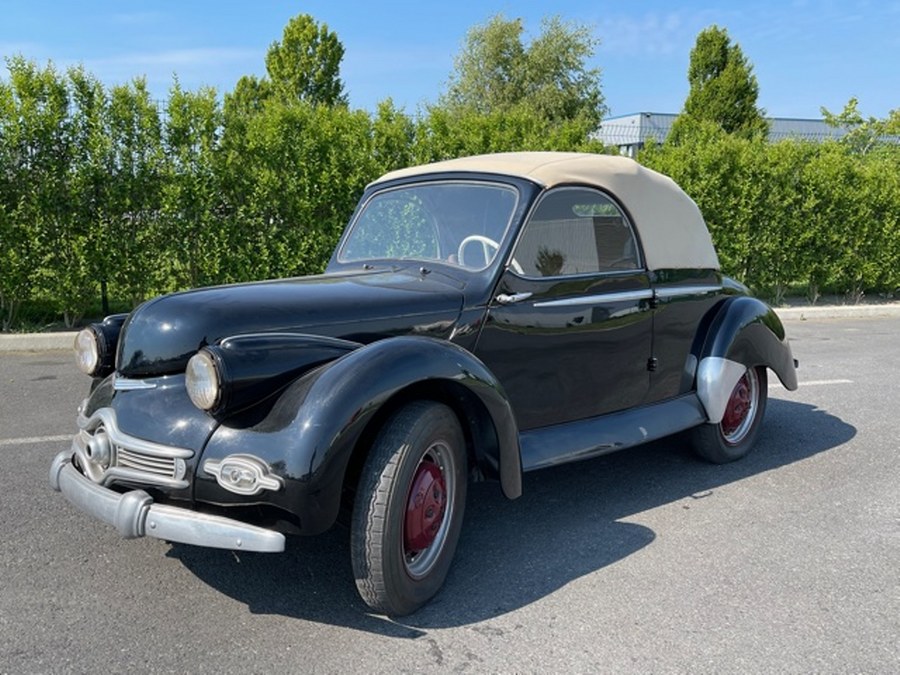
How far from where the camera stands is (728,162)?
1274 centimetres

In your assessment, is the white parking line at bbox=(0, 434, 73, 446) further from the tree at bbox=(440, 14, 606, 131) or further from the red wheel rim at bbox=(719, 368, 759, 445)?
the tree at bbox=(440, 14, 606, 131)

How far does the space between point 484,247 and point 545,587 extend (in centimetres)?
164

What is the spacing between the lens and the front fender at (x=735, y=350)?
15.3ft

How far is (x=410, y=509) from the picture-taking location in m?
3.00

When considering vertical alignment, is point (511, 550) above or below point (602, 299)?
below

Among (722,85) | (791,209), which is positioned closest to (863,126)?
(722,85)

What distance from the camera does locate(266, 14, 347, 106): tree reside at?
25.5m

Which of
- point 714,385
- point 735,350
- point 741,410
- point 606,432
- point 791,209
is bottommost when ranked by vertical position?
point 741,410

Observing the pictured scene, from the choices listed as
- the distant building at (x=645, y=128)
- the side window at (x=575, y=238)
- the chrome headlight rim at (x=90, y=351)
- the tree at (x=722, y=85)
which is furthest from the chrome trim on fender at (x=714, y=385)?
the distant building at (x=645, y=128)

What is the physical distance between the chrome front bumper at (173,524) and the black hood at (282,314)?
54 centimetres

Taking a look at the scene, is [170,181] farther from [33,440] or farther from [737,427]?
[737,427]

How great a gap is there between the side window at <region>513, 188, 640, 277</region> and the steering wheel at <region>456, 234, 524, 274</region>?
39 millimetres

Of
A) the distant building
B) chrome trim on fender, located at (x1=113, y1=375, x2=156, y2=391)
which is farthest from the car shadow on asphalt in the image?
the distant building

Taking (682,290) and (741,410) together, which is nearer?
(682,290)
